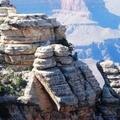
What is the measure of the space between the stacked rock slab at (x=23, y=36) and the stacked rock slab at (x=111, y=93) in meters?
5.31

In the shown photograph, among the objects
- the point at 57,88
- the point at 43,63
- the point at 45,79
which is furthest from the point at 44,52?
the point at 57,88

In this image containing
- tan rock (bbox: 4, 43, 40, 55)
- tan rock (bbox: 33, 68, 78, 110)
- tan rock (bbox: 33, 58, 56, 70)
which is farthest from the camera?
tan rock (bbox: 4, 43, 40, 55)

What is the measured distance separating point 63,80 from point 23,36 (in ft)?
18.3

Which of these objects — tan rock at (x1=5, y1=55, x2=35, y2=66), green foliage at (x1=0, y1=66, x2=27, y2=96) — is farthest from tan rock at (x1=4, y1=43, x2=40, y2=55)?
green foliage at (x1=0, y1=66, x2=27, y2=96)

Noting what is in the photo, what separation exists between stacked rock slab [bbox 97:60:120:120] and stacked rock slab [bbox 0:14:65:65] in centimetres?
531

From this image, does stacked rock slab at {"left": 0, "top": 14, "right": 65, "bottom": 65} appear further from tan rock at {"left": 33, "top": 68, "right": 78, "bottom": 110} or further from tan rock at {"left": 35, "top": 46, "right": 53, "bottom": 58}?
tan rock at {"left": 33, "top": 68, "right": 78, "bottom": 110}

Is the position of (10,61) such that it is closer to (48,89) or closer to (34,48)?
(34,48)

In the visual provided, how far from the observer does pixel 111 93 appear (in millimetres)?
35375

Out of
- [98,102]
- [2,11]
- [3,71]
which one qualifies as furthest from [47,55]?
[2,11]

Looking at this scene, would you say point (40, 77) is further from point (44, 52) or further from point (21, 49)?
point (21, 49)

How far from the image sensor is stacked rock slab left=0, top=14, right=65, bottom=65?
34594mm

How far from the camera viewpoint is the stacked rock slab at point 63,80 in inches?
1235

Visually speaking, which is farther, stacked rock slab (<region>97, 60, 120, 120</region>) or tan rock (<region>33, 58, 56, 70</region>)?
stacked rock slab (<region>97, 60, 120, 120</region>)

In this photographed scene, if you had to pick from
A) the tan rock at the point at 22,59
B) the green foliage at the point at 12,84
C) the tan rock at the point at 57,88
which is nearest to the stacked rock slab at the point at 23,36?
the tan rock at the point at 22,59
